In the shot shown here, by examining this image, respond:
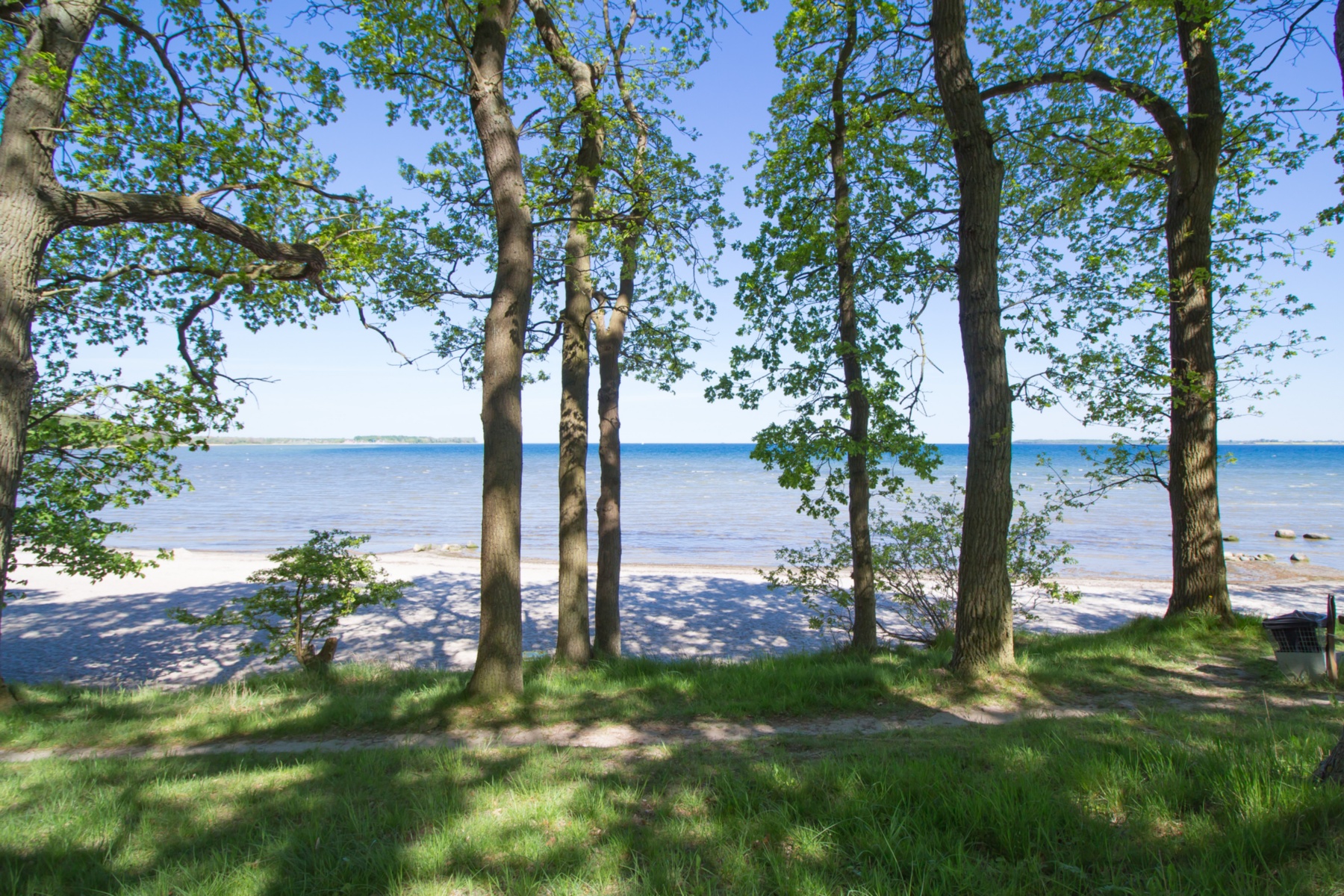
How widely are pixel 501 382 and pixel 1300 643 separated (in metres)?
8.29

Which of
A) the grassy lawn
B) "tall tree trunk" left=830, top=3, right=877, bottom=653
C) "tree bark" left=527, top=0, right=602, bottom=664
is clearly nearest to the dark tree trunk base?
the grassy lawn

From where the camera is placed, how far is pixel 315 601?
919 centimetres

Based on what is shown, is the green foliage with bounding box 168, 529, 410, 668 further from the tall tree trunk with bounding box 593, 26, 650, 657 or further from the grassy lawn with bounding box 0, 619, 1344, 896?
the grassy lawn with bounding box 0, 619, 1344, 896

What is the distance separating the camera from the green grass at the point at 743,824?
9.00 feet

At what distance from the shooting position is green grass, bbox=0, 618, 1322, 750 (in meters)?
6.33

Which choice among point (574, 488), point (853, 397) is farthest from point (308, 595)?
point (853, 397)

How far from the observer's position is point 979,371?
22.1 feet

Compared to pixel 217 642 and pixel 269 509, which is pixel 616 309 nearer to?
pixel 217 642

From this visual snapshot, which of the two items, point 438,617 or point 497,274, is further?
point 438,617

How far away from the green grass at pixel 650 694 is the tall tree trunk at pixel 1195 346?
77cm

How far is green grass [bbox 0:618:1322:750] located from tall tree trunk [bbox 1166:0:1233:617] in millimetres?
772

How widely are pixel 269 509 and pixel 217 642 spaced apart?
28219 millimetres

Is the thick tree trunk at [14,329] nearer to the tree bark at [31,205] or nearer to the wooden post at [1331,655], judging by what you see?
the tree bark at [31,205]

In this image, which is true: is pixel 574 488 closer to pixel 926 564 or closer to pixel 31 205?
pixel 926 564
